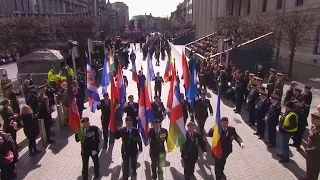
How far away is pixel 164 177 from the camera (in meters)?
6.95

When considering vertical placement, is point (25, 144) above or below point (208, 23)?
below

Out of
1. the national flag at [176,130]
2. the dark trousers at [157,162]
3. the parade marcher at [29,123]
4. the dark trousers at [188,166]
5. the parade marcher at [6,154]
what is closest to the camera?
the parade marcher at [6,154]

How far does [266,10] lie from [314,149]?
27.8 meters

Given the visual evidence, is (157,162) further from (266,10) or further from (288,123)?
(266,10)

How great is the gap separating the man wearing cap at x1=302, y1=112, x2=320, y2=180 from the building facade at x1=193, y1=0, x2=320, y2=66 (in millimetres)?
16916

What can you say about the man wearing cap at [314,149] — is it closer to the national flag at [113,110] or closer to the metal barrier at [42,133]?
the national flag at [113,110]

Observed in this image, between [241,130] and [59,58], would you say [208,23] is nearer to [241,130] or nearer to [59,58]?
[59,58]

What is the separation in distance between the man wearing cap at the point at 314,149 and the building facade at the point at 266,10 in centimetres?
1692

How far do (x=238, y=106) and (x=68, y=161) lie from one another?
7.35 meters

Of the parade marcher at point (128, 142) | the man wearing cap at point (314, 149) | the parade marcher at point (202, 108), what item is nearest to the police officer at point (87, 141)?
the parade marcher at point (128, 142)

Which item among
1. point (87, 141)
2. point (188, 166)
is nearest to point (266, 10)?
point (188, 166)

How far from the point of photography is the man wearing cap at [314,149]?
19.6 feet

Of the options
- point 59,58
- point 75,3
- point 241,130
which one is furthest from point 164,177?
point 75,3

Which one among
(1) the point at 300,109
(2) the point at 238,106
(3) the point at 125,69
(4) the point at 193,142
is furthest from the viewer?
(3) the point at 125,69
